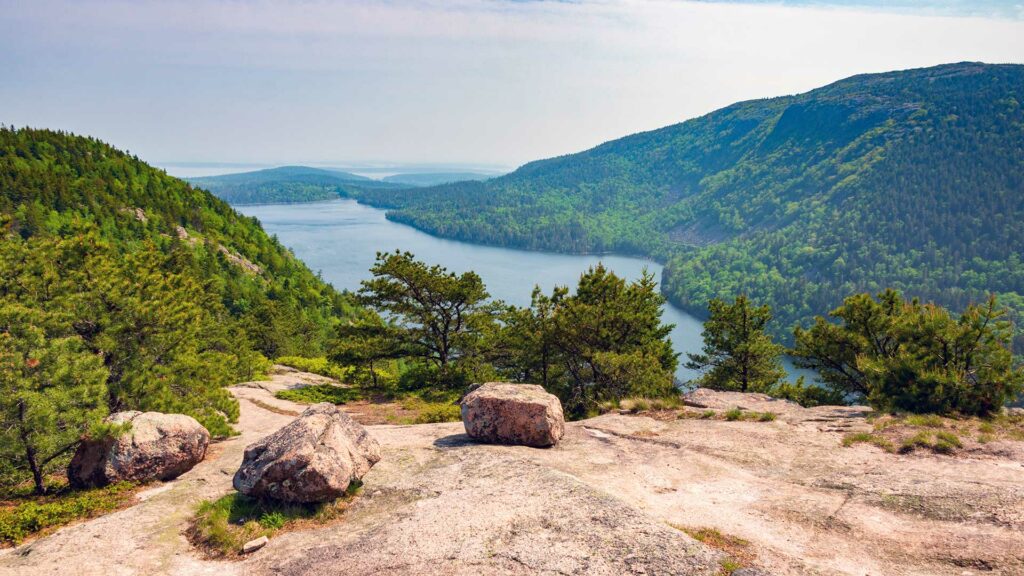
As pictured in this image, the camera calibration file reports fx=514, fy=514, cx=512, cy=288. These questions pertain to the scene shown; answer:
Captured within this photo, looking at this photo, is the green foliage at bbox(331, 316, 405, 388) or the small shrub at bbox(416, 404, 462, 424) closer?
the small shrub at bbox(416, 404, 462, 424)

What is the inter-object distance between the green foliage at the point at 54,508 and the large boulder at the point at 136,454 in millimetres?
384

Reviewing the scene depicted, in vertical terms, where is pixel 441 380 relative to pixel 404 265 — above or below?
below

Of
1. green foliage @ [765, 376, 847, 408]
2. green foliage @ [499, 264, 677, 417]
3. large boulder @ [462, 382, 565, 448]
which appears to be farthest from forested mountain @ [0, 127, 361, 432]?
green foliage @ [765, 376, 847, 408]

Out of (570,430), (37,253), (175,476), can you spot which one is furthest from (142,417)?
(570,430)

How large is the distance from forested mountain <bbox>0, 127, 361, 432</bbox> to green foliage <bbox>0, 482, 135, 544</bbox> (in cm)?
294

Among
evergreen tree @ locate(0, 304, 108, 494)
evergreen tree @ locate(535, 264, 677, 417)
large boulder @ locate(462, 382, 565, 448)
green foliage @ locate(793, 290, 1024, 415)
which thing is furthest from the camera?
evergreen tree @ locate(535, 264, 677, 417)

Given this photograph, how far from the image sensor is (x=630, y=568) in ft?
34.3

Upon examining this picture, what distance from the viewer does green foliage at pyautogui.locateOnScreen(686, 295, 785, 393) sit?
39531 mm

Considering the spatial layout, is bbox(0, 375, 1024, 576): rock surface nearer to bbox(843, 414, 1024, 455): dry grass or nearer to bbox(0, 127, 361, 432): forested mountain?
bbox(843, 414, 1024, 455): dry grass

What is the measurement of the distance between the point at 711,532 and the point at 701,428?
9123mm

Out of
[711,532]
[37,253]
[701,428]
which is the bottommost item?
[701,428]

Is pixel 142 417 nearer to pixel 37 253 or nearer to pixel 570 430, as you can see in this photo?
pixel 37 253

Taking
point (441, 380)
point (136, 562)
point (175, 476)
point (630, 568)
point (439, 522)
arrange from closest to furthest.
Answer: point (630, 568)
point (136, 562)
point (439, 522)
point (175, 476)
point (441, 380)

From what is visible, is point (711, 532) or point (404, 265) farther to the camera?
point (404, 265)
